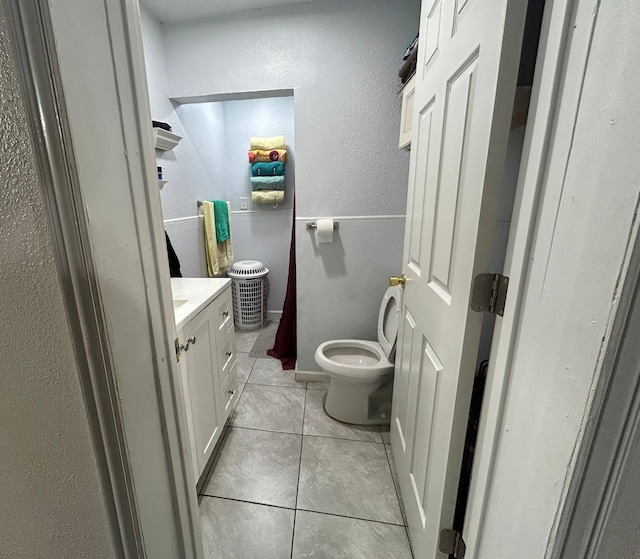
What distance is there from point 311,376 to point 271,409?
0.41 metres


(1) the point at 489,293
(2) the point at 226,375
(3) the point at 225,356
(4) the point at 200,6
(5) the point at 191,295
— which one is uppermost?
(4) the point at 200,6

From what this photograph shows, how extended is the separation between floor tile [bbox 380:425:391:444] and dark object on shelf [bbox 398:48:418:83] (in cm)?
191

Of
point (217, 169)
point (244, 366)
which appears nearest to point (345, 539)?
point (244, 366)

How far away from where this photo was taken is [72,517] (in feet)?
1.76

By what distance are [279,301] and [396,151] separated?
2.01m

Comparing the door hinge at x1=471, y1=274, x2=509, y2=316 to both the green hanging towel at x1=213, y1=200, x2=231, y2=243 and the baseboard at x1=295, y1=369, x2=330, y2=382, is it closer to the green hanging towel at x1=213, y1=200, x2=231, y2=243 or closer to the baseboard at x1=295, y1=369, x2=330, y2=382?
the baseboard at x1=295, y1=369, x2=330, y2=382

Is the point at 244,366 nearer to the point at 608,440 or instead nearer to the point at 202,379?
the point at 202,379

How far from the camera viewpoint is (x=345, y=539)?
112cm

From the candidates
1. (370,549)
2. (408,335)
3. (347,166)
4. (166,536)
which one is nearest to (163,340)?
(166,536)

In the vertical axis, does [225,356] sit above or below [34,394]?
below

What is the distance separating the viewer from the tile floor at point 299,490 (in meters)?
1.11

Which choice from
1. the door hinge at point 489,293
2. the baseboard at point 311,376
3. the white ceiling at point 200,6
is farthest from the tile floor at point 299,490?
the white ceiling at point 200,6

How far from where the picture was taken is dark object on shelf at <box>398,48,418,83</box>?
133cm

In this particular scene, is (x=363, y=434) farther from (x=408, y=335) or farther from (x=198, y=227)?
(x=198, y=227)
